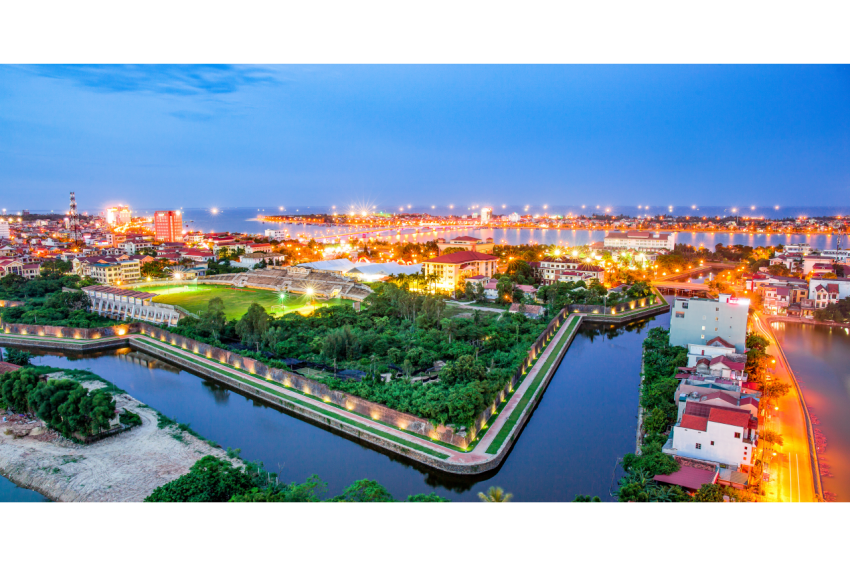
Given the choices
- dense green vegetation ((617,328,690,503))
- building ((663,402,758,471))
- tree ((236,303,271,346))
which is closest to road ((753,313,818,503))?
building ((663,402,758,471))

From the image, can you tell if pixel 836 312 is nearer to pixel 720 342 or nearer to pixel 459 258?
pixel 720 342

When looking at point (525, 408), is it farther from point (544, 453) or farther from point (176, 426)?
point (176, 426)

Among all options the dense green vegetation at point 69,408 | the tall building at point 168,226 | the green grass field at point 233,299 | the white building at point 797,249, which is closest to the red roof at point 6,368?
the dense green vegetation at point 69,408

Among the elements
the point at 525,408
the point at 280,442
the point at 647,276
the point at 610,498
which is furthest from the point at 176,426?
the point at 647,276

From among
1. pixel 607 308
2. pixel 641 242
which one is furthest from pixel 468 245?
pixel 607 308

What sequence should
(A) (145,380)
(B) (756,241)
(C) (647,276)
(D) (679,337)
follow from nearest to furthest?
(A) (145,380) < (D) (679,337) < (C) (647,276) < (B) (756,241)

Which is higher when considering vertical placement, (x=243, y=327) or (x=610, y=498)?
(x=243, y=327)

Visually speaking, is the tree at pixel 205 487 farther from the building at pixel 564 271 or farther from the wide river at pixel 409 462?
the building at pixel 564 271
